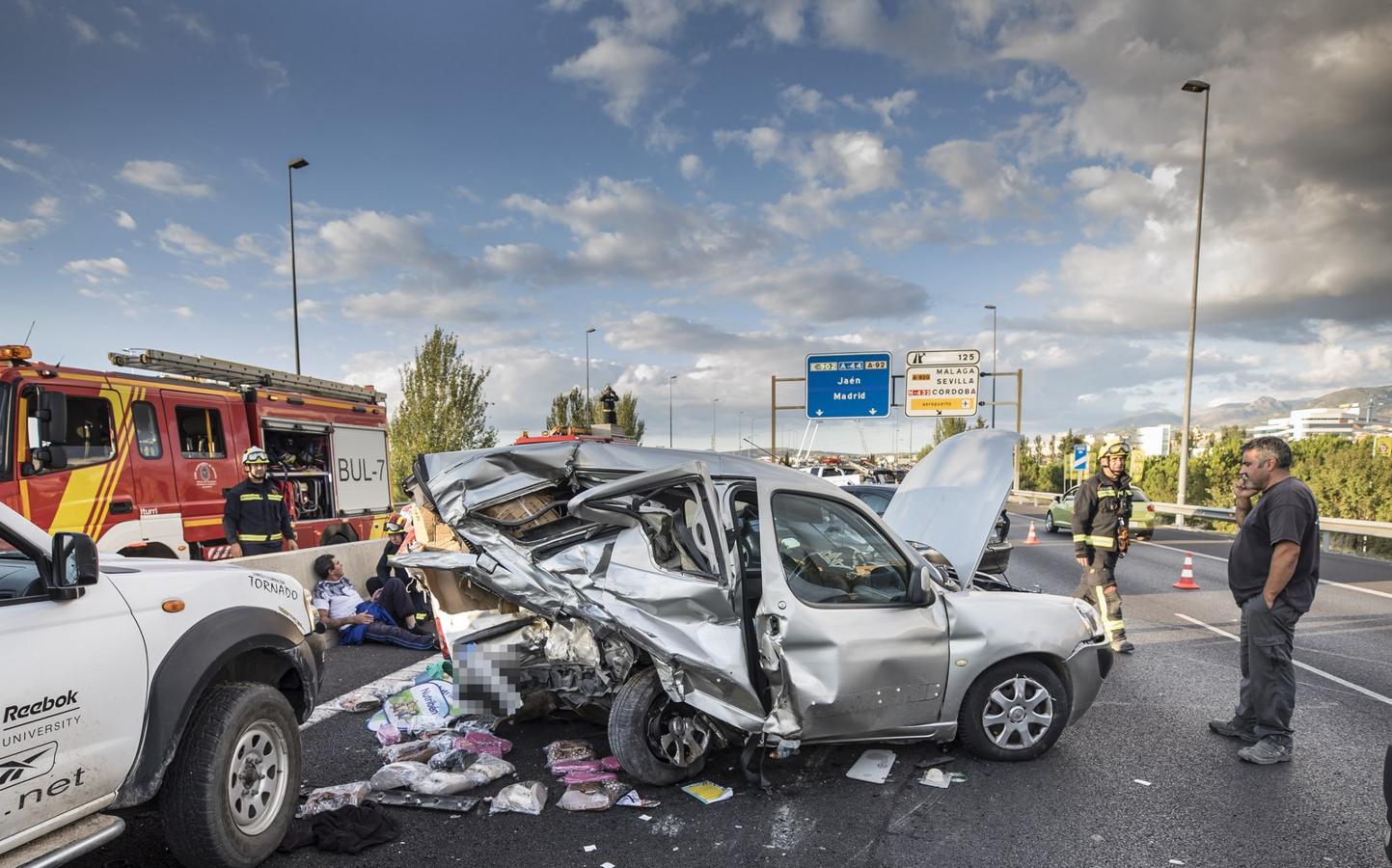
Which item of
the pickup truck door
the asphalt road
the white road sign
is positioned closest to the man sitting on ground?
the asphalt road

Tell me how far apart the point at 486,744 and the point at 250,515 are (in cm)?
457

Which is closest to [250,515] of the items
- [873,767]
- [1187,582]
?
[873,767]

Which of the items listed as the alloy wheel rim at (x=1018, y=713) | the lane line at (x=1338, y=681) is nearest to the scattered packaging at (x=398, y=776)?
the alloy wheel rim at (x=1018, y=713)

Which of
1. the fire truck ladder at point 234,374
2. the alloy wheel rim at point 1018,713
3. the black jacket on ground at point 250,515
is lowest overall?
the alloy wheel rim at point 1018,713

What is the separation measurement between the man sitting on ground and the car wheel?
3958mm

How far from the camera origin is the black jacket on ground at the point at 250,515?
7582 mm

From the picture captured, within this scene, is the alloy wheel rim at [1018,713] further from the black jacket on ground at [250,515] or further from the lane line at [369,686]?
the black jacket on ground at [250,515]

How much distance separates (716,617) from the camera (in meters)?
3.81

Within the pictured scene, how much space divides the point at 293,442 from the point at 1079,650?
9.70 m

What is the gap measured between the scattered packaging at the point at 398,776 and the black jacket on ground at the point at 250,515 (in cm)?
450

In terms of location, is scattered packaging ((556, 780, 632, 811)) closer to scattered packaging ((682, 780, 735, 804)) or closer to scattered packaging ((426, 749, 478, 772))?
scattered packaging ((682, 780, 735, 804))

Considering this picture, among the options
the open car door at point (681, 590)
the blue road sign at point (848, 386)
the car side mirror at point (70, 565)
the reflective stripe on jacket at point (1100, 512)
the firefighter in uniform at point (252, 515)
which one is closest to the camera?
the car side mirror at point (70, 565)

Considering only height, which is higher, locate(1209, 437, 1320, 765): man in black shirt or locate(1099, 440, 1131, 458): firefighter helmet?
locate(1099, 440, 1131, 458): firefighter helmet

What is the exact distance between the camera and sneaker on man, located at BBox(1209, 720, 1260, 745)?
15.3 feet
